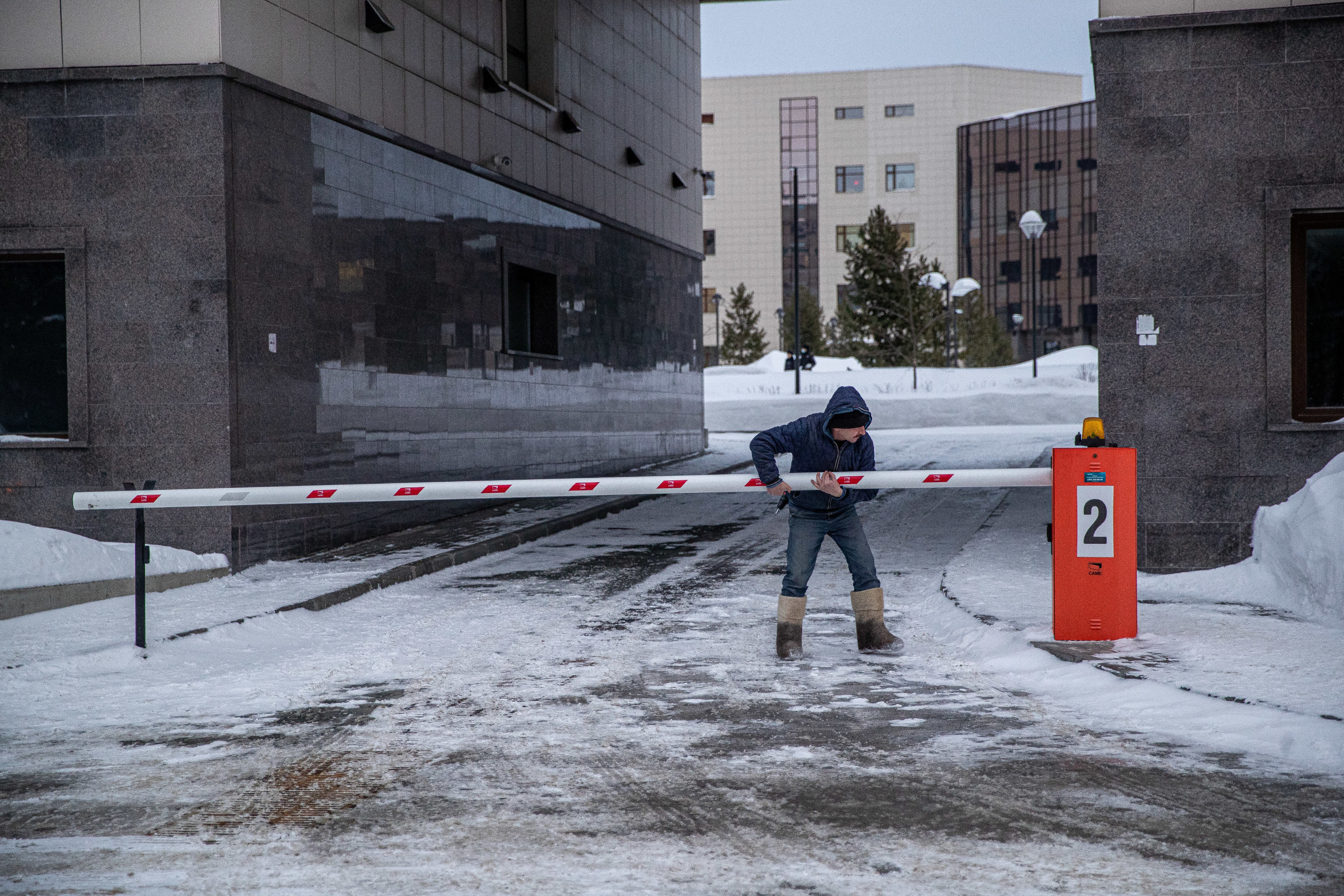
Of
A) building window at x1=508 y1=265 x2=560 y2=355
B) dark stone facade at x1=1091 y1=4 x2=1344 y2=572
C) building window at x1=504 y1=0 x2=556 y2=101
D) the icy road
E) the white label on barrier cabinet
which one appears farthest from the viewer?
building window at x1=504 y1=0 x2=556 y2=101

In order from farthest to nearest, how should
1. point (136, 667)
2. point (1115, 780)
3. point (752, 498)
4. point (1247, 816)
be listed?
1. point (752, 498)
2. point (136, 667)
3. point (1115, 780)
4. point (1247, 816)

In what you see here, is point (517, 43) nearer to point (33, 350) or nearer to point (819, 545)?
point (33, 350)

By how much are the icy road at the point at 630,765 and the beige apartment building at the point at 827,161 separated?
8433cm

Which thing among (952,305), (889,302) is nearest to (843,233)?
(889,302)

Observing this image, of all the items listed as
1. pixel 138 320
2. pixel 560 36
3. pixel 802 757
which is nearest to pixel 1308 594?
pixel 802 757

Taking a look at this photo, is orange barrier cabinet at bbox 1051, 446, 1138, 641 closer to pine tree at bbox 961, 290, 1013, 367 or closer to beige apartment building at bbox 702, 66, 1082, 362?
pine tree at bbox 961, 290, 1013, 367

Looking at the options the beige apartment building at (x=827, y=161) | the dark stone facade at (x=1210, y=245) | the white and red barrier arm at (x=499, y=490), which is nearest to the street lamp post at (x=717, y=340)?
the beige apartment building at (x=827, y=161)

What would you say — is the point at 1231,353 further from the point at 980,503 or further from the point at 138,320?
the point at 138,320

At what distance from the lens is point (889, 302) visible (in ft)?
206

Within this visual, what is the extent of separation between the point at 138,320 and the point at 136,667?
4635 mm

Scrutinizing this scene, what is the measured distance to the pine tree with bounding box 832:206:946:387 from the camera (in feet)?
199

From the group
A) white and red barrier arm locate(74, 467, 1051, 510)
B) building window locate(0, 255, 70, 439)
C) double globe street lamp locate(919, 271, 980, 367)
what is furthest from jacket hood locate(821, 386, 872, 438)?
double globe street lamp locate(919, 271, 980, 367)

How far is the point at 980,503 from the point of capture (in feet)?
53.5

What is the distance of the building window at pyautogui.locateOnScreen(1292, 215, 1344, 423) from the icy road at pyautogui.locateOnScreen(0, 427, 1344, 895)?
10.3 feet
